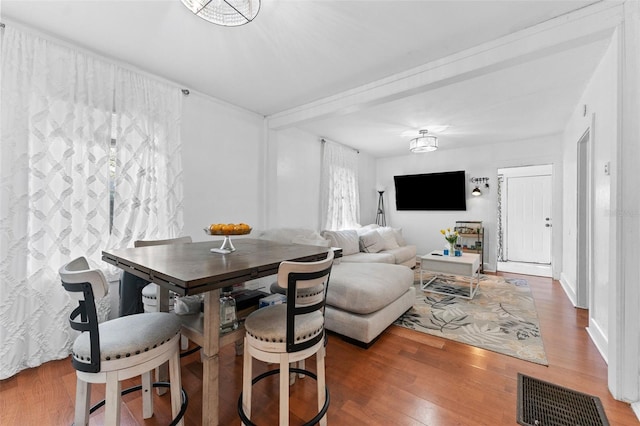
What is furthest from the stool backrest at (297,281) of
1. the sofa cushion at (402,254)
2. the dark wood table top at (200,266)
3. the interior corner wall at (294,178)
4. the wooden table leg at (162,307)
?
the sofa cushion at (402,254)

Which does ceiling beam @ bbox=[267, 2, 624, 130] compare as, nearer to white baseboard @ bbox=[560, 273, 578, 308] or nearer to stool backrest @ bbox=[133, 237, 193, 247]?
stool backrest @ bbox=[133, 237, 193, 247]

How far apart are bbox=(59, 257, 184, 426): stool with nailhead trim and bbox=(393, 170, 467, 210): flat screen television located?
19.3 ft

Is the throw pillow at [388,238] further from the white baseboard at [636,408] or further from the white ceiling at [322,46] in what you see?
the white baseboard at [636,408]

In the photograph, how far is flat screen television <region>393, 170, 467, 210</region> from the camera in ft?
19.0

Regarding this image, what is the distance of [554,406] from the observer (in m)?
1.70

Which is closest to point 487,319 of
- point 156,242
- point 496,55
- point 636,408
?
point 636,408

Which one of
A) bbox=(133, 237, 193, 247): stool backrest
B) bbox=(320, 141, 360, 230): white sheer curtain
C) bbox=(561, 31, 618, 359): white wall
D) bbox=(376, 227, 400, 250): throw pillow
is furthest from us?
bbox=(376, 227, 400, 250): throw pillow

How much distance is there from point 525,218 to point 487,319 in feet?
15.7

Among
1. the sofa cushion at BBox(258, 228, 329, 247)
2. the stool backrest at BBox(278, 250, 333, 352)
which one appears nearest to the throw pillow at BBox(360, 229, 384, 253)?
the sofa cushion at BBox(258, 228, 329, 247)

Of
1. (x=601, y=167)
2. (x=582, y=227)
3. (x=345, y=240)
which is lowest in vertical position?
(x=345, y=240)

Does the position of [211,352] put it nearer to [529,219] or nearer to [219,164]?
[219,164]

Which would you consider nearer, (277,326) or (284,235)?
(277,326)

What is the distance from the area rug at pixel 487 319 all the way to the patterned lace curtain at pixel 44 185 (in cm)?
319

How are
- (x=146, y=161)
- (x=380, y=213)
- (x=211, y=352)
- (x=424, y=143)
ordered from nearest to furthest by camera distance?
(x=211, y=352) → (x=146, y=161) → (x=424, y=143) → (x=380, y=213)
